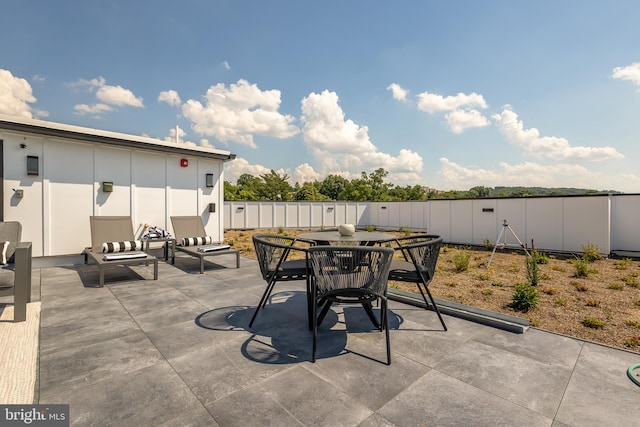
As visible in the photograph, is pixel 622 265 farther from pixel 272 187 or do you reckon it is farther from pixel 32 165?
pixel 272 187

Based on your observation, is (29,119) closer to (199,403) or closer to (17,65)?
(17,65)

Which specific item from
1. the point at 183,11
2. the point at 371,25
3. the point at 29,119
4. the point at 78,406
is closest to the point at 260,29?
the point at 183,11

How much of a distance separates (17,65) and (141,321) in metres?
8.92

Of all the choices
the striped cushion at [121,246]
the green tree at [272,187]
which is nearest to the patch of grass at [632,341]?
the striped cushion at [121,246]

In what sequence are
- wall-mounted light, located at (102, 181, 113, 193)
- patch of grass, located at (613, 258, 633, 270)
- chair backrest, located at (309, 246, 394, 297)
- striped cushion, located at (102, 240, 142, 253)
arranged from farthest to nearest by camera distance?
patch of grass, located at (613, 258, 633, 270), wall-mounted light, located at (102, 181, 113, 193), striped cushion, located at (102, 240, 142, 253), chair backrest, located at (309, 246, 394, 297)

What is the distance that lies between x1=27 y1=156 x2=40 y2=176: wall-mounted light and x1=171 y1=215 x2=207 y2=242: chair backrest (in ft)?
8.68

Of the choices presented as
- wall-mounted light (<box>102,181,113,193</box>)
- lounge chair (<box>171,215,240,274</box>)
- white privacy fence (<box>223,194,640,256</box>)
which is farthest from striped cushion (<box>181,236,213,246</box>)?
white privacy fence (<box>223,194,640,256</box>)

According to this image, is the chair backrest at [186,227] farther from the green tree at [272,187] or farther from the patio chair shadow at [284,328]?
the green tree at [272,187]

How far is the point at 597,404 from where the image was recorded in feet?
5.74

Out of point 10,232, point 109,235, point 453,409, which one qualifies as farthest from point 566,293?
point 10,232

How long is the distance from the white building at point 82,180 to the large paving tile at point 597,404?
26.0 feet

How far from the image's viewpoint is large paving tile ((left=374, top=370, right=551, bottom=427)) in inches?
62.6

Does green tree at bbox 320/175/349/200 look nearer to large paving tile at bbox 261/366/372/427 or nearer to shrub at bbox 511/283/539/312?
shrub at bbox 511/283/539/312

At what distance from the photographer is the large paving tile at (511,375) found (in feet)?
5.95
